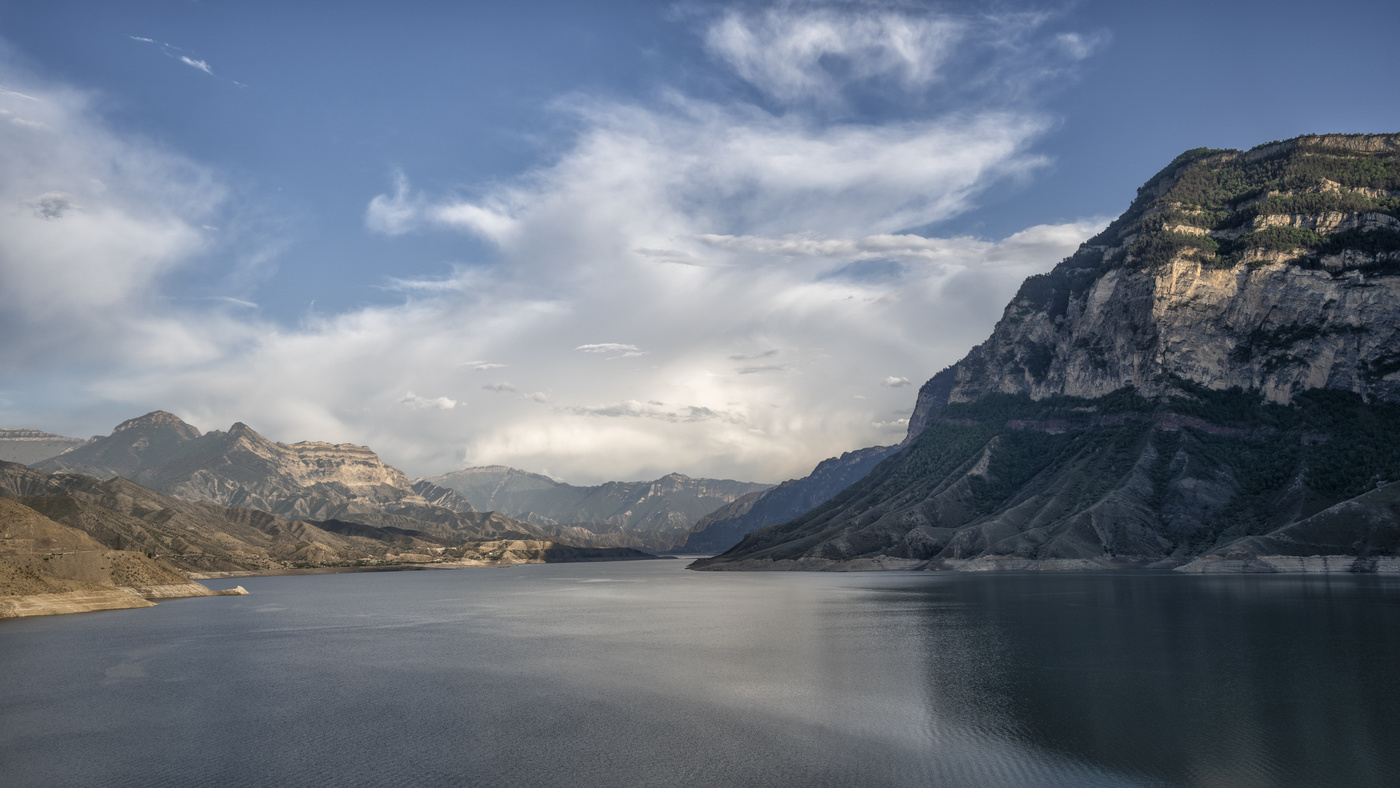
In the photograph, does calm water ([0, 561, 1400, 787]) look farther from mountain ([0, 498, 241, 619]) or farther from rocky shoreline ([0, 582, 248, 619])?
mountain ([0, 498, 241, 619])

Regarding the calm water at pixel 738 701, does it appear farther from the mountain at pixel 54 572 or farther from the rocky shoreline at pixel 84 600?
the mountain at pixel 54 572

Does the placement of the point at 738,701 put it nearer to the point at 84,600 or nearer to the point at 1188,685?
the point at 1188,685

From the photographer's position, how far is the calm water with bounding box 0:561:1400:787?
37.2 meters

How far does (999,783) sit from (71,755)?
45.8 meters

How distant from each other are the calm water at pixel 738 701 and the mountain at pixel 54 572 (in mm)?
29140

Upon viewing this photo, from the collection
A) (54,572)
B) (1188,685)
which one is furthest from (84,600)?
(1188,685)

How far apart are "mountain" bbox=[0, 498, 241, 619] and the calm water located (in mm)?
29140

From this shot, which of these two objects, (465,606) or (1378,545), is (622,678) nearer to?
(465,606)

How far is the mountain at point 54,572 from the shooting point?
125m

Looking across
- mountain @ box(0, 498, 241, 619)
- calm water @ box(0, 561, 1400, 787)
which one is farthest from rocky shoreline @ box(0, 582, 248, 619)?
calm water @ box(0, 561, 1400, 787)

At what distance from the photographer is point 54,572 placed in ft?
454

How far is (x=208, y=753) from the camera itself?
137 ft

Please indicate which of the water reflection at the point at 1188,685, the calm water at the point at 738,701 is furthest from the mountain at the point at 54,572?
the water reflection at the point at 1188,685

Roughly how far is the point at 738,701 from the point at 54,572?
14190 cm
